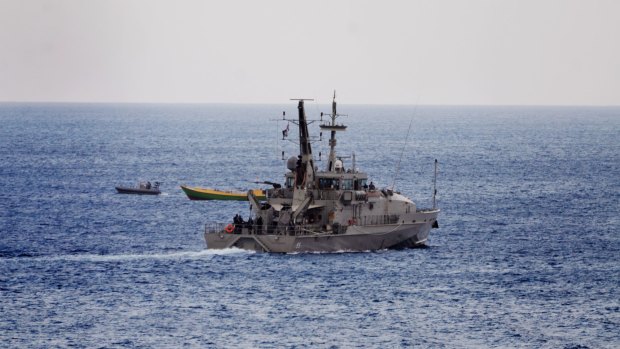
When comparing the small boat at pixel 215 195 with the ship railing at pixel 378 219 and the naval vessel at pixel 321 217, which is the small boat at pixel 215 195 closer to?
the naval vessel at pixel 321 217

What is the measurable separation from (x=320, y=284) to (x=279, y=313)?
8.56m

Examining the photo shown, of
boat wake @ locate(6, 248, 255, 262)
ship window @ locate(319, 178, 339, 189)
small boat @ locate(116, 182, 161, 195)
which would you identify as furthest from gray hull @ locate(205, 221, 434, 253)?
small boat @ locate(116, 182, 161, 195)

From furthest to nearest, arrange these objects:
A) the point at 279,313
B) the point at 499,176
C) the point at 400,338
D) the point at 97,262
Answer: the point at 499,176, the point at 97,262, the point at 279,313, the point at 400,338

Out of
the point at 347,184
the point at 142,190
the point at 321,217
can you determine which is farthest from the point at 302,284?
the point at 142,190

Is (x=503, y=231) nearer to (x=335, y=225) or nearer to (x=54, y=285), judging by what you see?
(x=335, y=225)

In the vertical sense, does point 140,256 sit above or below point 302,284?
below

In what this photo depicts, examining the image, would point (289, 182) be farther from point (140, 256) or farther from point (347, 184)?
point (140, 256)

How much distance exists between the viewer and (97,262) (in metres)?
99.1

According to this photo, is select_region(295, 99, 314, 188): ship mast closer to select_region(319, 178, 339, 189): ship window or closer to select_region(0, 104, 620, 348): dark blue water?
select_region(319, 178, 339, 189): ship window

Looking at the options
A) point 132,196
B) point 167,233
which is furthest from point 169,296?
point 132,196

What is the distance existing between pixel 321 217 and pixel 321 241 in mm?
2748

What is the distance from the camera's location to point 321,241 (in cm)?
9975

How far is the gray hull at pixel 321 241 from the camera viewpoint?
9906cm

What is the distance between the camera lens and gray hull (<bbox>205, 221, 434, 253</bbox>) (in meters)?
99.1
